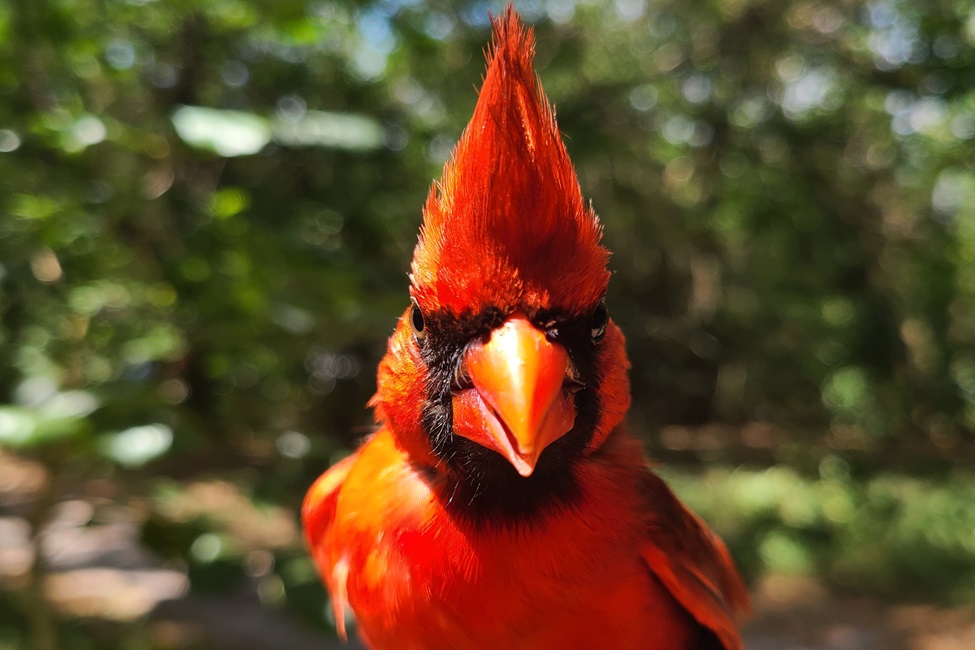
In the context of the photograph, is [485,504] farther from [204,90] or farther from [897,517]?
[897,517]

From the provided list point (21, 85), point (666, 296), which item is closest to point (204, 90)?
point (21, 85)

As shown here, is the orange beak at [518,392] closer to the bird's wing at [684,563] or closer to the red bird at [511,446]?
the red bird at [511,446]

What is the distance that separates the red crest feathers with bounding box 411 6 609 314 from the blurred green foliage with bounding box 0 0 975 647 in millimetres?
548

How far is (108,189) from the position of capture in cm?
147

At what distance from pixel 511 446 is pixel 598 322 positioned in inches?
7.5

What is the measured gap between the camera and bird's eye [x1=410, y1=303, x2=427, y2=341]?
2.60 feet

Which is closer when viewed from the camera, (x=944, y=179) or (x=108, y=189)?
(x=108, y=189)

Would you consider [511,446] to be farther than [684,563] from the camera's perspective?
No

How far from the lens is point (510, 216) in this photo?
0.72 m

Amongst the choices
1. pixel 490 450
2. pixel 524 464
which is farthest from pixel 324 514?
pixel 524 464

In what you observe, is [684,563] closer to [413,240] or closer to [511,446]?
[511,446]

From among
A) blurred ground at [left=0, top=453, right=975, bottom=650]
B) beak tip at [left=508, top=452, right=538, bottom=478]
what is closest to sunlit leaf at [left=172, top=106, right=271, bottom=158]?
beak tip at [left=508, top=452, right=538, bottom=478]

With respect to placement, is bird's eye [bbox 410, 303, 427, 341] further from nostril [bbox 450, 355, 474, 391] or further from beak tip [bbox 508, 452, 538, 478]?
beak tip [bbox 508, 452, 538, 478]

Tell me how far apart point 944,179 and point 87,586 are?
7.05 meters
